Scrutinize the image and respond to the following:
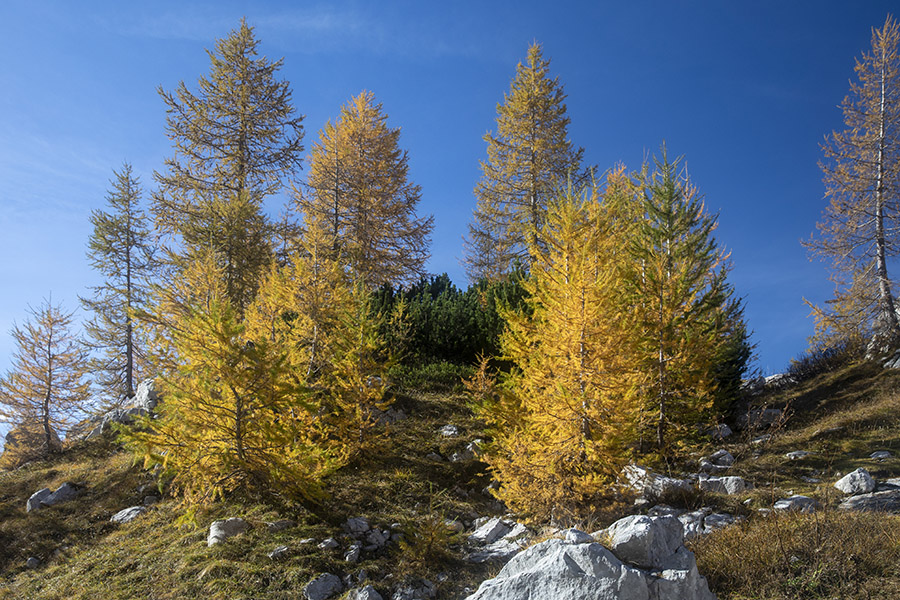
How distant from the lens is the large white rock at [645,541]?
5.29 metres

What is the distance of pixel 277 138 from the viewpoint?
21219 mm

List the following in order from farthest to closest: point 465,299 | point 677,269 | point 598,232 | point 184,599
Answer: point 465,299, point 677,269, point 598,232, point 184,599

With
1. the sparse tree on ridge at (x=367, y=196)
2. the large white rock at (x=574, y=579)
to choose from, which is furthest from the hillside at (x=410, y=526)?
the sparse tree on ridge at (x=367, y=196)

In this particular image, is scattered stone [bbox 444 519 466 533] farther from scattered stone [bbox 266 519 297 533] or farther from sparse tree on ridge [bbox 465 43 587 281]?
sparse tree on ridge [bbox 465 43 587 281]

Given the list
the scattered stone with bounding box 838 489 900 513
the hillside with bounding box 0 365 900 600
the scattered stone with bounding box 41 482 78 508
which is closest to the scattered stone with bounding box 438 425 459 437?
the hillside with bounding box 0 365 900 600

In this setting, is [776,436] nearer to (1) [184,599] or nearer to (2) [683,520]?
(2) [683,520]

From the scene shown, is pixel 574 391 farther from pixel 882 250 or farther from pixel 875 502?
pixel 882 250

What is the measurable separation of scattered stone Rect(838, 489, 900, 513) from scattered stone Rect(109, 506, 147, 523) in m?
12.7

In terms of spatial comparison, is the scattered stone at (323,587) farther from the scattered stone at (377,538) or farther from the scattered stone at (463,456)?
the scattered stone at (463,456)

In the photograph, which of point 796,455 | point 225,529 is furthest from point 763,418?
point 225,529

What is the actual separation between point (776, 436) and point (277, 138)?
20306 mm

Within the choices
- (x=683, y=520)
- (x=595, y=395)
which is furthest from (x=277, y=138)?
(x=683, y=520)

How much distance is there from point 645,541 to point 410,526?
442cm

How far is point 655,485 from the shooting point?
29.7ft
